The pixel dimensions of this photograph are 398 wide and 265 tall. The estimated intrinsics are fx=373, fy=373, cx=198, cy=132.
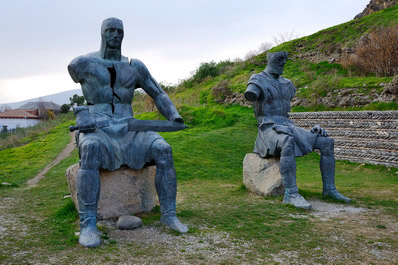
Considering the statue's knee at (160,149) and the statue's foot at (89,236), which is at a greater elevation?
→ the statue's knee at (160,149)

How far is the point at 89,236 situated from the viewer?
390cm

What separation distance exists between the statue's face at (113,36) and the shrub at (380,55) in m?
15.0

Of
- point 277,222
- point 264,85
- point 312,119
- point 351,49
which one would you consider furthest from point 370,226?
point 351,49

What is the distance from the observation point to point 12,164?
13055mm

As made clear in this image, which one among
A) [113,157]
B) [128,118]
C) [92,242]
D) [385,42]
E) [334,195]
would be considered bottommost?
[334,195]

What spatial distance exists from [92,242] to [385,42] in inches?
669

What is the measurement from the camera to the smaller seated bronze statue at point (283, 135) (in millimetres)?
5957

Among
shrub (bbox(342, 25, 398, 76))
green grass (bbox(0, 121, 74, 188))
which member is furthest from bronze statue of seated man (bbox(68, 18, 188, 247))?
shrub (bbox(342, 25, 398, 76))

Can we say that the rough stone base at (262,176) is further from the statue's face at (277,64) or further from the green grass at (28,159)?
the green grass at (28,159)

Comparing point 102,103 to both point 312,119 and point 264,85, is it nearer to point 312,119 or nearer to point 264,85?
point 264,85

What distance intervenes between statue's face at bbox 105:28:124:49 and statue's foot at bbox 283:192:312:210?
3.44 m

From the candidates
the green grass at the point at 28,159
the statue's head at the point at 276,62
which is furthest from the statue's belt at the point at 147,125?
the green grass at the point at 28,159

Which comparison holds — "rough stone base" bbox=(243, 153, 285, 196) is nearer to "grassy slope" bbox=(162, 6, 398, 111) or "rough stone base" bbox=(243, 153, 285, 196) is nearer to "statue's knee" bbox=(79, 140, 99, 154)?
"statue's knee" bbox=(79, 140, 99, 154)

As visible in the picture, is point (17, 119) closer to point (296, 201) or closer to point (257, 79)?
point (257, 79)
